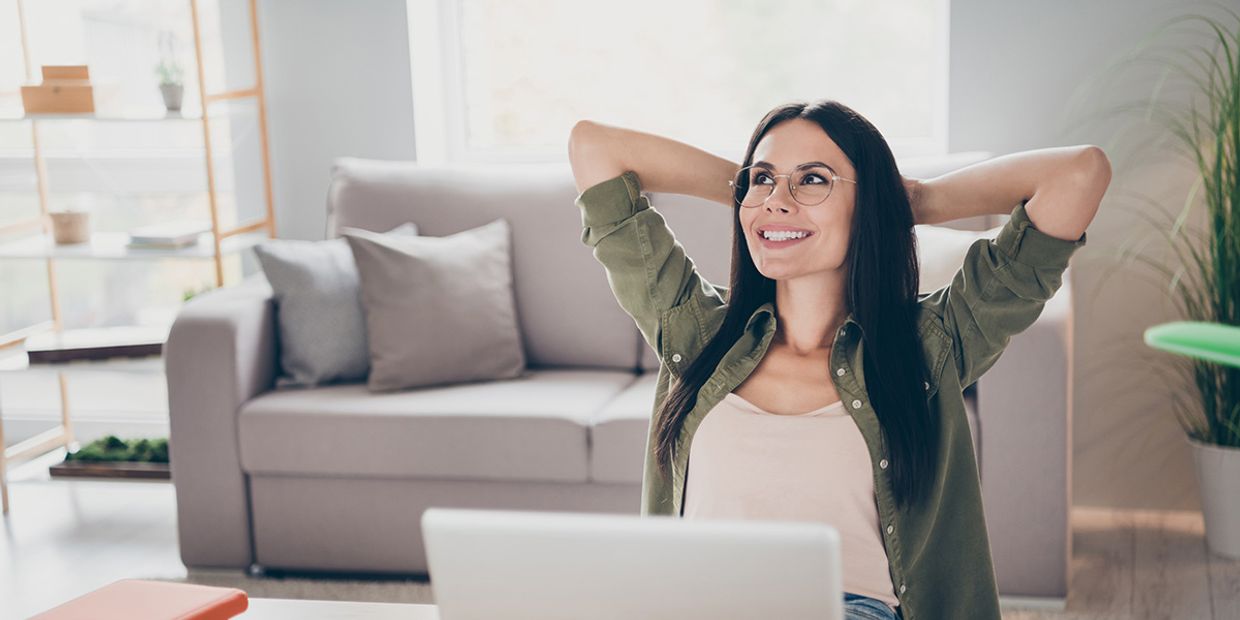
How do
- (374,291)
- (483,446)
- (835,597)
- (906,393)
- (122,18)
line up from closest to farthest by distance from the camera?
(835,597) < (906,393) < (483,446) < (374,291) < (122,18)

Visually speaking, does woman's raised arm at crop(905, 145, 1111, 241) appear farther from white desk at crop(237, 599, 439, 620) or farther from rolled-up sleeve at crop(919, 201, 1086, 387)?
white desk at crop(237, 599, 439, 620)

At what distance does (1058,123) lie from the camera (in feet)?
11.5

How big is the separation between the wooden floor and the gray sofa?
0.46 ft

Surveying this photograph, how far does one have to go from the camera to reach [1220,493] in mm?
3111

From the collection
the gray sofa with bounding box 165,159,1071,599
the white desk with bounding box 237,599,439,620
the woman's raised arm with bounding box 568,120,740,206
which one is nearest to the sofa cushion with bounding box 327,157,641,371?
the gray sofa with bounding box 165,159,1071,599

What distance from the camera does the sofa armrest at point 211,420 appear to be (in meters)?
3.13

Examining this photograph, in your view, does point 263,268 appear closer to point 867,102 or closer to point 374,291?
point 374,291

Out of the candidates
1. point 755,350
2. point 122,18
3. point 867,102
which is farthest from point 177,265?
point 755,350

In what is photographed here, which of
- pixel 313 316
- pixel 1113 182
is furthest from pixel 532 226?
pixel 1113 182

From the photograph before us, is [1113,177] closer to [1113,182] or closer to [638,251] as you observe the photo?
[1113,182]

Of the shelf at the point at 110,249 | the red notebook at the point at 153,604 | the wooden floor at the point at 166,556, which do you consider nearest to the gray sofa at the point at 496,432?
the wooden floor at the point at 166,556

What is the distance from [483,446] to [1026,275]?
1.63m

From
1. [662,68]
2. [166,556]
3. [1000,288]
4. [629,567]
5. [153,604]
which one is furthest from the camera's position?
[662,68]

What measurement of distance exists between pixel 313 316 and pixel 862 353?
1938mm
